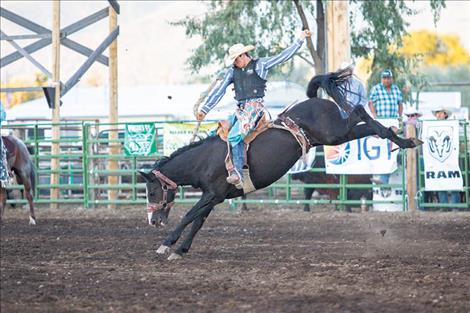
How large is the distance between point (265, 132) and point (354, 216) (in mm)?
4467

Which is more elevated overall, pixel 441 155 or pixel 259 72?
pixel 259 72

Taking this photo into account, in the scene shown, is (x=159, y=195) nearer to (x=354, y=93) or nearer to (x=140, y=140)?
(x=354, y=93)

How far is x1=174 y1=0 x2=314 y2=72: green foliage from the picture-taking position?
18594 mm

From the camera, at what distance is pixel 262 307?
5.48m

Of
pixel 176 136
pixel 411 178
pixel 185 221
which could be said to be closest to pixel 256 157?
pixel 185 221

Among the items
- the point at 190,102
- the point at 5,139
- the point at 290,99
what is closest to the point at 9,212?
the point at 5,139

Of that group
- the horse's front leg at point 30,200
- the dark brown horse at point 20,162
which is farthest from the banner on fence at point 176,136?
the horse's front leg at point 30,200

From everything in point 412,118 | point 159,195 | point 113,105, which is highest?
point 113,105

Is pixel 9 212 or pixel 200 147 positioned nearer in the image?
pixel 200 147

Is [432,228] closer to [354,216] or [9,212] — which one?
[354,216]

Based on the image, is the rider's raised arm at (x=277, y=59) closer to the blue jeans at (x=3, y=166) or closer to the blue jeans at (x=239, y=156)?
the blue jeans at (x=239, y=156)

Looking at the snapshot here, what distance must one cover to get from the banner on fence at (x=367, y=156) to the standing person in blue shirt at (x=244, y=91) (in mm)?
5229

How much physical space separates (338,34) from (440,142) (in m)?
2.23

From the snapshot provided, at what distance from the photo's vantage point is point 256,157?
8414 millimetres
